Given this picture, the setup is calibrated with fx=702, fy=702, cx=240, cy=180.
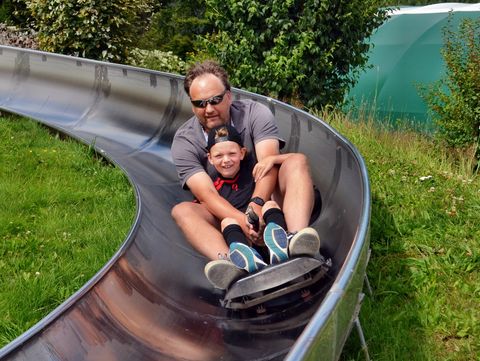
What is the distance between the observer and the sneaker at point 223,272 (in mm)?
3240

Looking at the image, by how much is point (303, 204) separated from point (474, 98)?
13.0ft

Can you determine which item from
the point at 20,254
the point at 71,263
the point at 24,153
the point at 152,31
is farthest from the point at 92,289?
the point at 152,31

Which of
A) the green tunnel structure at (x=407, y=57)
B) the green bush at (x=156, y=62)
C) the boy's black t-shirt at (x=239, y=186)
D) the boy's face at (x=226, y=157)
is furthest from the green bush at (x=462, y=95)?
the green bush at (x=156, y=62)

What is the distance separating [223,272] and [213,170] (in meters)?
0.99

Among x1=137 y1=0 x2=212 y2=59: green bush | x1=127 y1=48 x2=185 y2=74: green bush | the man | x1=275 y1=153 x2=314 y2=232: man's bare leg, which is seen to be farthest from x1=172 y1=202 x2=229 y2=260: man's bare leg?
x1=137 y1=0 x2=212 y2=59: green bush

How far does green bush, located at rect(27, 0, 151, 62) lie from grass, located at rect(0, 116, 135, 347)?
3.78m

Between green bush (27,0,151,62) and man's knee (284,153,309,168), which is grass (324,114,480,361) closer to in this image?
man's knee (284,153,309,168)

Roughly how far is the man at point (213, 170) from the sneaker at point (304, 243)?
27cm

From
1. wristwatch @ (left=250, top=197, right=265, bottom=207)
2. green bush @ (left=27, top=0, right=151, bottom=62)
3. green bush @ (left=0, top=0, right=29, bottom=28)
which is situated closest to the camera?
wristwatch @ (left=250, top=197, right=265, bottom=207)

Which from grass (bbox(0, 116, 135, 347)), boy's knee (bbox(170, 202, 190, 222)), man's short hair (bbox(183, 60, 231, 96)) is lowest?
grass (bbox(0, 116, 135, 347))

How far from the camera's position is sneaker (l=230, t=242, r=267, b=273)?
3.23 meters

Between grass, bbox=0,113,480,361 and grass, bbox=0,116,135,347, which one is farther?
grass, bbox=0,116,135,347

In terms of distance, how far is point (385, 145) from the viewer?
20.2 feet

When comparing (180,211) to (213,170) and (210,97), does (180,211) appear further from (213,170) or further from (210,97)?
(210,97)
